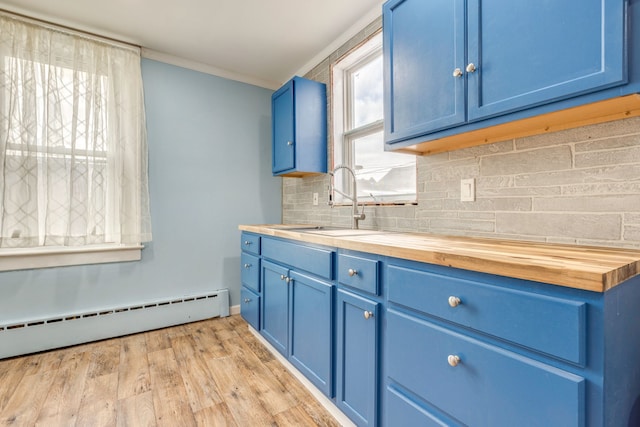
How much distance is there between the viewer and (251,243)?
2385 mm

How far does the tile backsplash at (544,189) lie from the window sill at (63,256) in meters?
2.26

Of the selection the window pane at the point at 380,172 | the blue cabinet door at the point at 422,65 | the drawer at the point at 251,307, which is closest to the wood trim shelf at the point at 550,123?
the blue cabinet door at the point at 422,65

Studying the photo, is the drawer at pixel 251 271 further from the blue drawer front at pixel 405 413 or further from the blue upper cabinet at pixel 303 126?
the blue drawer front at pixel 405 413

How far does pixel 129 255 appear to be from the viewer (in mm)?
2479

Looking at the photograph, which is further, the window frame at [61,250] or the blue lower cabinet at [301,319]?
the window frame at [61,250]

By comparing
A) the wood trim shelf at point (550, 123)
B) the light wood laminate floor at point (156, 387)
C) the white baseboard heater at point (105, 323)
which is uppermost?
the wood trim shelf at point (550, 123)

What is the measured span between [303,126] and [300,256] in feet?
4.13

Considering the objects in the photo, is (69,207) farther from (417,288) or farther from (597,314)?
(597,314)

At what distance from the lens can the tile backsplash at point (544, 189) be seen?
1044mm

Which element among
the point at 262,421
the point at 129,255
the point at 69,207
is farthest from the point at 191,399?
the point at 69,207

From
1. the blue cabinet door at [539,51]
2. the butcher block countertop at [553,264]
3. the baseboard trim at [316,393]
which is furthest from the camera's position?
the baseboard trim at [316,393]

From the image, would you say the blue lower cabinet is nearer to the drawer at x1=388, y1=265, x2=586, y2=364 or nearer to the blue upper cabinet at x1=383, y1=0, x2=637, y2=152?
the drawer at x1=388, y1=265, x2=586, y2=364

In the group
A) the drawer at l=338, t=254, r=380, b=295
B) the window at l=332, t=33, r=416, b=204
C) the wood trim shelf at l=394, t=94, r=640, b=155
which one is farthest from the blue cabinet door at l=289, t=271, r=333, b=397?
the wood trim shelf at l=394, t=94, r=640, b=155

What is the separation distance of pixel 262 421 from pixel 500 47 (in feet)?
6.38
